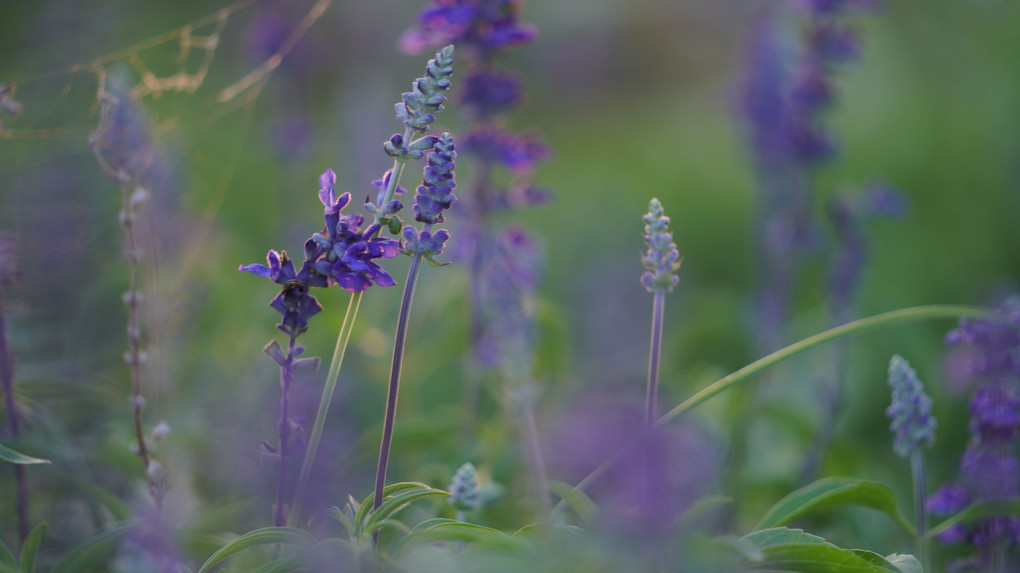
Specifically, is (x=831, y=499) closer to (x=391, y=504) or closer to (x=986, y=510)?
(x=986, y=510)

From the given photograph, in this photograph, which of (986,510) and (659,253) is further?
(986,510)

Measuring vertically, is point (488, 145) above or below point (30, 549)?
above

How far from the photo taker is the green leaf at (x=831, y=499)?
137 centimetres

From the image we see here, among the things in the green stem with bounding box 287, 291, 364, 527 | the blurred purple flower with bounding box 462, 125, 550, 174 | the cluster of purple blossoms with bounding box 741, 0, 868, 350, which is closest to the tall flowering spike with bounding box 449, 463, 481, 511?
the green stem with bounding box 287, 291, 364, 527

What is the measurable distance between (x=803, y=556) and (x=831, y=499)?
326 millimetres

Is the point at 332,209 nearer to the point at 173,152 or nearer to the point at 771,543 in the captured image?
the point at 771,543

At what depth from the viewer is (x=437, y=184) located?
120 centimetres

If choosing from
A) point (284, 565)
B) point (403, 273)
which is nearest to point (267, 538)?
point (284, 565)

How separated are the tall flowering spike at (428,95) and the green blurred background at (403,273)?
0.69 metres

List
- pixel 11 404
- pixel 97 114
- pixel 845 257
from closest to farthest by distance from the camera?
pixel 11 404
pixel 845 257
pixel 97 114

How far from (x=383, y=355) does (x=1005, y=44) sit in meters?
5.03

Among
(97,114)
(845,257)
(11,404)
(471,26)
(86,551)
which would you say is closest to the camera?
(86,551)

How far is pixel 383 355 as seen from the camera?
2877 millimetres

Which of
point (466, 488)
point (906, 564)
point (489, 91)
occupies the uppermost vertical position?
point (489, 91)
